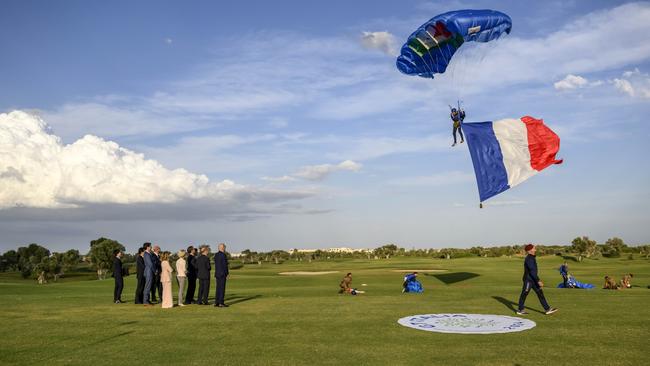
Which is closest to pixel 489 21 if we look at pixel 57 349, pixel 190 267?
pixel 190 267

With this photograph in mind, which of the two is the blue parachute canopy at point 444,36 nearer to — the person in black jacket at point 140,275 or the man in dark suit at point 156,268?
the man in dark suit at point 156,268

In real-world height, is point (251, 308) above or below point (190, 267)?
below

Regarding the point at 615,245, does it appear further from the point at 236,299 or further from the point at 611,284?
the point at 236,299

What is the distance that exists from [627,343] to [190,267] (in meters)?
16.4

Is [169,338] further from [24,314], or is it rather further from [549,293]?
[549,293]

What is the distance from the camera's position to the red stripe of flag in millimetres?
23594

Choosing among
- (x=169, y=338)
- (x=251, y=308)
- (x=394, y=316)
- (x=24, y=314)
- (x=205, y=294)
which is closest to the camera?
(x=169, y=338)

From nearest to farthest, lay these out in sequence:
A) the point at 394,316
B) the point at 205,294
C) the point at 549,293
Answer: the point at 394,316
the point at 205,294
the point at 549,293

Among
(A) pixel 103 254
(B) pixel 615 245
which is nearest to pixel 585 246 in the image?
(B) pixel 615 245

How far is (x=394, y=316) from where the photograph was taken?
17359mm

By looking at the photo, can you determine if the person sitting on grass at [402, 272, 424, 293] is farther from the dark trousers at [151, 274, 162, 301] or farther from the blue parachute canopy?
the dark trousers at [151, 274, 162, 301]

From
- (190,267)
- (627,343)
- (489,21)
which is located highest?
(489,21)

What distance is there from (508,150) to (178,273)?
15068 mm

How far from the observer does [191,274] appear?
22.7 meters
